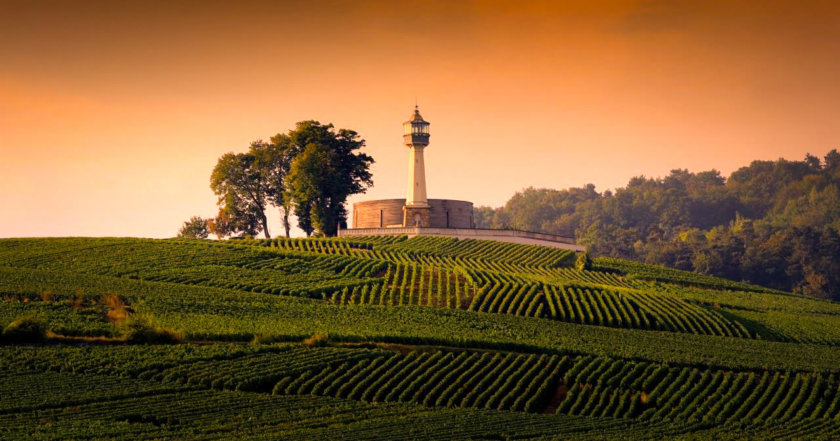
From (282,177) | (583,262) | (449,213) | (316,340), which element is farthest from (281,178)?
(316,340)

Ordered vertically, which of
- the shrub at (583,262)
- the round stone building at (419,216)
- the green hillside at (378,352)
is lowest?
the green hillside at (378,352)

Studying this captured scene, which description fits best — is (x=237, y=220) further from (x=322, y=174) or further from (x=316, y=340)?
(x=316, y=340)

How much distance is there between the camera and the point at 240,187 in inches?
4343

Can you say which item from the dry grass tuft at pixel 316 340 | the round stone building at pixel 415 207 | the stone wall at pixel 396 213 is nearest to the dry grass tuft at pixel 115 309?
the dry grass tuft at pixel 316 340

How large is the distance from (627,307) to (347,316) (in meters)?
20.7

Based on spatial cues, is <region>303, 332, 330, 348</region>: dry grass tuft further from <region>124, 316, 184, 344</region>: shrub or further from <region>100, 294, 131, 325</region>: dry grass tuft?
<region>100, 294, 131, 325</region>: dry grass tuft

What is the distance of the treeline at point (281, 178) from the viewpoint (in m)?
108

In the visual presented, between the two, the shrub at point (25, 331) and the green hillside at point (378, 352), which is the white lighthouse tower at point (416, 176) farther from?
the shrub at point (25, 331)

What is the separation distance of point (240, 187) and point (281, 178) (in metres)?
4.37

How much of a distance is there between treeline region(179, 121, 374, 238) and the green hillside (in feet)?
73.2

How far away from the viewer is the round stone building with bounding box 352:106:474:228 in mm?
108312

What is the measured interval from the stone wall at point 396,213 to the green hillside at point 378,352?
24038 mm

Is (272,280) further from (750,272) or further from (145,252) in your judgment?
(750,272)

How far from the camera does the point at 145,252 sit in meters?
84.4
